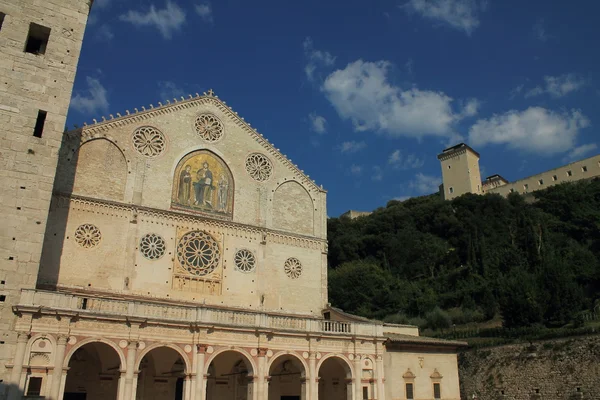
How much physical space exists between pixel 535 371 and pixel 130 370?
20.1m

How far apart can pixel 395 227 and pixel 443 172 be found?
2047cm

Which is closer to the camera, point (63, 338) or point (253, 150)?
point (63, 338)

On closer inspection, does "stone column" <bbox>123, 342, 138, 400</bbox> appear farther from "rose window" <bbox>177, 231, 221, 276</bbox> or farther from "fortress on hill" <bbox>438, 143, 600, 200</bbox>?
"fortress on hill" <bbox>438, 143, 600, 200</bbox>

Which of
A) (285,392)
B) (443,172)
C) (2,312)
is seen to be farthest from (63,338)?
(443,172)

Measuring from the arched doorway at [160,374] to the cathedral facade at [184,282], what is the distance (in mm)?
52

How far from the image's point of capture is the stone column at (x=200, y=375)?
1880 centimetres

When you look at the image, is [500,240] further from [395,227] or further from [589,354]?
[589,354]

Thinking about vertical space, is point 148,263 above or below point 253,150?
below

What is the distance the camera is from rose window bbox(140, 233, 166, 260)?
892 inches

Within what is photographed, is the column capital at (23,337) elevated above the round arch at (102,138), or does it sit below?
below

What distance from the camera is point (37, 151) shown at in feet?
61.3

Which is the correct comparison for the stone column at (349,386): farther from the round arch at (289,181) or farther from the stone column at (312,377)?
the round arch at (289,181)

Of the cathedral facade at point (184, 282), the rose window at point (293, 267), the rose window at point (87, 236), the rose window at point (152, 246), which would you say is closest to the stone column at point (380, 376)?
the cathedral facade at point (184, 282)

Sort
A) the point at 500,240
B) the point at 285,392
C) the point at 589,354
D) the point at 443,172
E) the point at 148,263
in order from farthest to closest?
the point at 443,172, the point at 500,240, the point at 589,354, the point at 285,392, the point at 148,263
